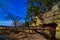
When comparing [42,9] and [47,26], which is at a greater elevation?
[42,9]

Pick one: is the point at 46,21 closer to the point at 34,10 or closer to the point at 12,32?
the point at 12,32

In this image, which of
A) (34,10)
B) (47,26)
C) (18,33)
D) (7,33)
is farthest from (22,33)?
(34,10)

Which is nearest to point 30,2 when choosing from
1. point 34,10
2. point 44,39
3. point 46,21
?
point 34,10

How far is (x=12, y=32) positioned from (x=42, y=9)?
25.9 ft

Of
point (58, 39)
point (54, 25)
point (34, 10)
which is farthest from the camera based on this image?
point (34, 10)

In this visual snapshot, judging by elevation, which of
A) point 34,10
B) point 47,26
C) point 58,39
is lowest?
point 58,39

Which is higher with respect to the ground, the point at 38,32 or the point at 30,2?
the point at 30,2

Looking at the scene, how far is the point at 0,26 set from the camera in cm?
698

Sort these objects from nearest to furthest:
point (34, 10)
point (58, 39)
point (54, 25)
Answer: point (58, 39)
point (54, 25)
point (34, 10)

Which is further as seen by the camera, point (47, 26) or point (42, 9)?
point (42, 9)

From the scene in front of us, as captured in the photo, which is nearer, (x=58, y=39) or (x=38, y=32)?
(x=58, y=39)

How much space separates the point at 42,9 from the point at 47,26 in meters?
7.48

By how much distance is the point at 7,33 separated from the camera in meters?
6.82

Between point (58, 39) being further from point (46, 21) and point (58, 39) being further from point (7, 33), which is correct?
point (7, 33)
